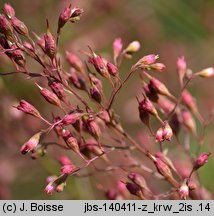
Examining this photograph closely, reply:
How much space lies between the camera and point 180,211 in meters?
2.70

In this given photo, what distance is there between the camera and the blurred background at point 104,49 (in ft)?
12.9

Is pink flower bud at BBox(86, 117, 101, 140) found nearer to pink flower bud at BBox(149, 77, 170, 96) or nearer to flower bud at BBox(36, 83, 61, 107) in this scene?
flower bud at BBox(36, 83, 61, 107)

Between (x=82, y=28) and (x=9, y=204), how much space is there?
2546mm

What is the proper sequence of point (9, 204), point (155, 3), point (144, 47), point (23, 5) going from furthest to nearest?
point (144, 47) → point (23, 5) → point (155, 3) → point (9, 204)

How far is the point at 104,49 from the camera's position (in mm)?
5160

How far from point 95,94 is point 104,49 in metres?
2.67

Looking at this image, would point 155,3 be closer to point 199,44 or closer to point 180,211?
point 199,44

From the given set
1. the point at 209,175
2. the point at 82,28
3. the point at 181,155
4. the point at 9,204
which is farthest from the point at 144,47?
the point at 9,204

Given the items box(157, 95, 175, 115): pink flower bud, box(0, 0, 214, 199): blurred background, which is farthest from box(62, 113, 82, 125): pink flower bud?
box(0, 0, 214, 199): blurred background

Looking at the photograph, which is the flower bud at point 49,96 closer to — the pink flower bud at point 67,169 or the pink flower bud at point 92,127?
the pink flower bud at point 92,127

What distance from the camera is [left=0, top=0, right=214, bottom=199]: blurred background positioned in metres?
3.94

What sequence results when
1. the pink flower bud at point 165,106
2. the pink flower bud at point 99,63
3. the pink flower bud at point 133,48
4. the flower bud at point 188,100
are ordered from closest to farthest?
the pink flower bud at point 99,63 < the pink flower bud at point 133,48 < the pink flower bud at point 165,106 < the flower bud at point 188,100

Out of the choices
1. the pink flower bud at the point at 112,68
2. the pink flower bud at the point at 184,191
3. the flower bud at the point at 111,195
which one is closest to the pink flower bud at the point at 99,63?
the pink flower bud at the point at 112,68

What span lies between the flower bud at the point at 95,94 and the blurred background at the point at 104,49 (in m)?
1.24
